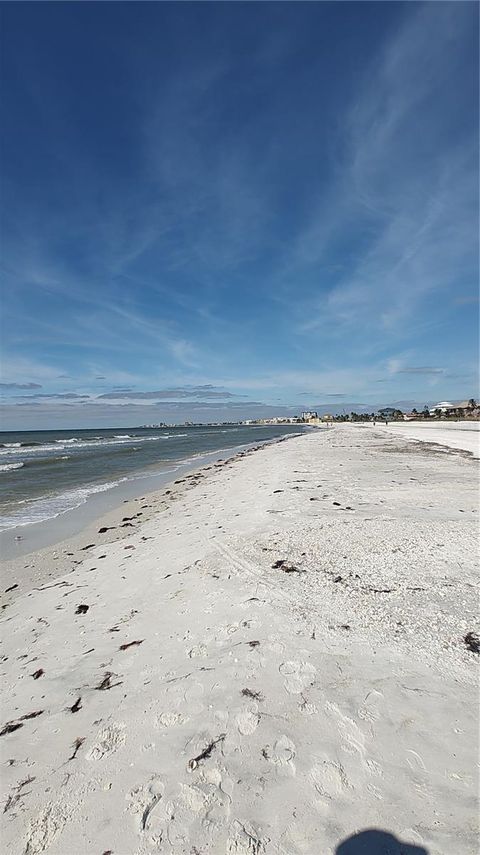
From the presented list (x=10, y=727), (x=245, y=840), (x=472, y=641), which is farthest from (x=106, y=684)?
(x=472, y=641)

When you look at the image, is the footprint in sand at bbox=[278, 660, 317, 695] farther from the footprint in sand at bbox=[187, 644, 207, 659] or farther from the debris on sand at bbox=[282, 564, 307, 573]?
the debris on sand at bbox=[282, 564, 307, 573]

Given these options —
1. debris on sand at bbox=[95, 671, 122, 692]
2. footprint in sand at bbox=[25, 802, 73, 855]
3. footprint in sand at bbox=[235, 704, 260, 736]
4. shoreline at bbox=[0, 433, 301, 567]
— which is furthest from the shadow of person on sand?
shoreline at bbox=[0, 433, 301, 567]

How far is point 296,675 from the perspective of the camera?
126 inches

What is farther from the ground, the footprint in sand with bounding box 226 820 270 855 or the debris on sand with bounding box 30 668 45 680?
the footprint in sand with bounding box 226 820 270 855

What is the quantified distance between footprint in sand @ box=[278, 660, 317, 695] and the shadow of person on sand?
40.8 inches

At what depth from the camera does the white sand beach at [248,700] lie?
212cm

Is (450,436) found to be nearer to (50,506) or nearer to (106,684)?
(50,506)

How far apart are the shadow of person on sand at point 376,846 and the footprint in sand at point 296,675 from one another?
3.40ft

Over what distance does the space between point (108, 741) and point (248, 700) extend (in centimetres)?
110

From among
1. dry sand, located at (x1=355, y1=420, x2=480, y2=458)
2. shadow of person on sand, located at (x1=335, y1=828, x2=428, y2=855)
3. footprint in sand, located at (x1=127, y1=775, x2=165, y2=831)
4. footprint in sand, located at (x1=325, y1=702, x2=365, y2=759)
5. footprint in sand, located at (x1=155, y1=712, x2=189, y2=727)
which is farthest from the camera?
dry sand, located at (x1=355, y1=420, x2=480, y2=458)

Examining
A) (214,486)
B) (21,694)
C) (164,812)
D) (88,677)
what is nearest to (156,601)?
(88,677)

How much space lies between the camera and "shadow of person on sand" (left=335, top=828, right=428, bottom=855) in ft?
6.27

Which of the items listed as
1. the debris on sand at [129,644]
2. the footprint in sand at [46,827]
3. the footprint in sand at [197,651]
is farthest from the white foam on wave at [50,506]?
the footprint in sand at [46,827]

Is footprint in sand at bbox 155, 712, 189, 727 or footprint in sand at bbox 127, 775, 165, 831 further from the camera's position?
footprint in sand at bbox 155, 712, 189, 727
